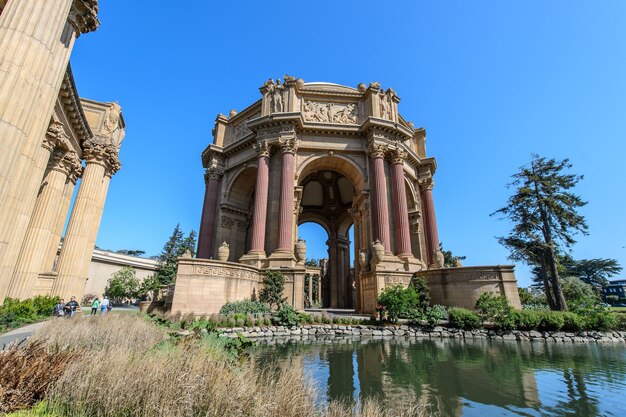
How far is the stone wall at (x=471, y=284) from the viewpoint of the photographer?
47.2 feet

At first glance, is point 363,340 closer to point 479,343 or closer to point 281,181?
point 479,343

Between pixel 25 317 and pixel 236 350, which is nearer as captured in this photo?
pixel 236 350

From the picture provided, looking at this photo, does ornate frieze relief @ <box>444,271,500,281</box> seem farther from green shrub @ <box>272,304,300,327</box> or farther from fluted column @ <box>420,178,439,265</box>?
fluted column @ <box>420,178,439,265</box>

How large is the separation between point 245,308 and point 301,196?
12.6 meters

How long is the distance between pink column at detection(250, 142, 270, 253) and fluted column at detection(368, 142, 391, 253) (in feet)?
26.4

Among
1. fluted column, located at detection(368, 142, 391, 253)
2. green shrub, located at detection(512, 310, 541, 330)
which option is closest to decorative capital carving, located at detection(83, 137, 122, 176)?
fluted column, located at detection(368, 142, 391, 253)

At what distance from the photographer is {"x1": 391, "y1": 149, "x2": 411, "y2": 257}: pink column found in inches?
776

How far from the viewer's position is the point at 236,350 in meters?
5.70

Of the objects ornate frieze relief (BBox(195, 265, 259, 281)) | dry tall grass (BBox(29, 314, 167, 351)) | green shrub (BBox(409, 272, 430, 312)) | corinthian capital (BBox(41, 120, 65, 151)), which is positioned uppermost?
corinthian capital (BBox(41, 120, 65, 151))

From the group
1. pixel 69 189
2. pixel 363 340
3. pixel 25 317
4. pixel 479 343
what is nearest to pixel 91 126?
pixel 69 189

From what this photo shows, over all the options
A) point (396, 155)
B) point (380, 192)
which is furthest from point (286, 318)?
point (396, 155)

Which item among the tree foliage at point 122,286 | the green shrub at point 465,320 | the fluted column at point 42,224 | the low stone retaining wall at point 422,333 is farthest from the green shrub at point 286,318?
the tree foliage at point 122,286

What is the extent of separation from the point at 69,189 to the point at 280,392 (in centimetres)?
1938

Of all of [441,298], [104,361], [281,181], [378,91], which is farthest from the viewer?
[378,91]
